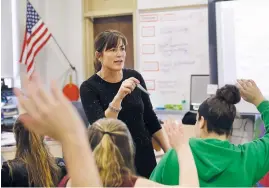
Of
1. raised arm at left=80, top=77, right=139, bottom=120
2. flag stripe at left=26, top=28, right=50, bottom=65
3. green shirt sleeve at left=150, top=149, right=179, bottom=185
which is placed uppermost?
flag stripe at left=26, top=28, right=50, bottom=65

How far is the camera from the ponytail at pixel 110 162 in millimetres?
548

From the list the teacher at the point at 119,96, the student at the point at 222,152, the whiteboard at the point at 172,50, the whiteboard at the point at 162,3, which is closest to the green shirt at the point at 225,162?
the student at the point at 222,152

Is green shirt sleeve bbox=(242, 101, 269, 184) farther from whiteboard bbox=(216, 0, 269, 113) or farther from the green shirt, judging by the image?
whiteboard bbox=(216, 0, 269, 113)

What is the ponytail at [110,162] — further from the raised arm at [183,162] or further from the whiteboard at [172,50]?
the whiteboard at [172,50]

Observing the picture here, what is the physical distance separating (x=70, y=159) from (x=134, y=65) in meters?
1.98

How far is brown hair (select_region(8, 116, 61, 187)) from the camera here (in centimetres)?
80

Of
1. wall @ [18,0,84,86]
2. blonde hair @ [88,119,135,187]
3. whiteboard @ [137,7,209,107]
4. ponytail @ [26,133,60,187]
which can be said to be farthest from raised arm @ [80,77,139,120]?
wall @ [18,0,84,86]

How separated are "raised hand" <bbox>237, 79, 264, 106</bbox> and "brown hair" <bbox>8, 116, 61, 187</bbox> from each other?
472 mm

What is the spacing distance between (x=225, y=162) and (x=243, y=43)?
0.85 metres

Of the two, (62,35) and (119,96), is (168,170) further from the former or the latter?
(62,35)

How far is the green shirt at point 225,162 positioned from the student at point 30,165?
220 millimetres

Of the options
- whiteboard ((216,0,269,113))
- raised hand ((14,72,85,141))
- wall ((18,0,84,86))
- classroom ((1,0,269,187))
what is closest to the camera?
raised hand ((14,72,85,141))

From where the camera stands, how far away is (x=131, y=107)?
3.25ft

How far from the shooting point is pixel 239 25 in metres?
1.55
